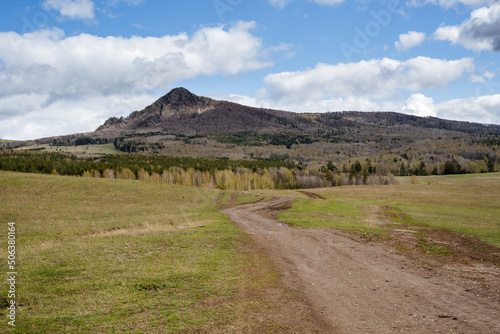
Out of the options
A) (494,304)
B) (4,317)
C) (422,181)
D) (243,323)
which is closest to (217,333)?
(243,323)

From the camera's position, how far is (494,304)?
460 inches

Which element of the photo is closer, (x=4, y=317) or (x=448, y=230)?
(x=4, y=317)

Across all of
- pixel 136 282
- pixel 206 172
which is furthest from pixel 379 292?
pixel 206 172

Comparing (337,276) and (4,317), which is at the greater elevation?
(4,317)

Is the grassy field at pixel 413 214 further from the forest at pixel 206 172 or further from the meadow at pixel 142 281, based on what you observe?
the forest at pixel 206 172

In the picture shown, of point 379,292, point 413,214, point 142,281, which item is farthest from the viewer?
point 413,214

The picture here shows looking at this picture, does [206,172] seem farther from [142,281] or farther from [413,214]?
[142,281]

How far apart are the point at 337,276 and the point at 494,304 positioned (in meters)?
6.29

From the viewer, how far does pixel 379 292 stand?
13.1m

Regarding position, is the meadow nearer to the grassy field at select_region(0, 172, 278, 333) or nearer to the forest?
the grassy field at select_region(0, 172, 278, 333)

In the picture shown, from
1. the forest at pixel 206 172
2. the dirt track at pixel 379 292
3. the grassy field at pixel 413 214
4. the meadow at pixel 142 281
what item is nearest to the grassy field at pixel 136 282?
the meadow at pixel 142 281

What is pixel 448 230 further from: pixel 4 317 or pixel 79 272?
pixel 4 317

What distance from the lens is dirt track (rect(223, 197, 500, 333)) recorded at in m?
10.2

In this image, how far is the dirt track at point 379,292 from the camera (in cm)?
1016
